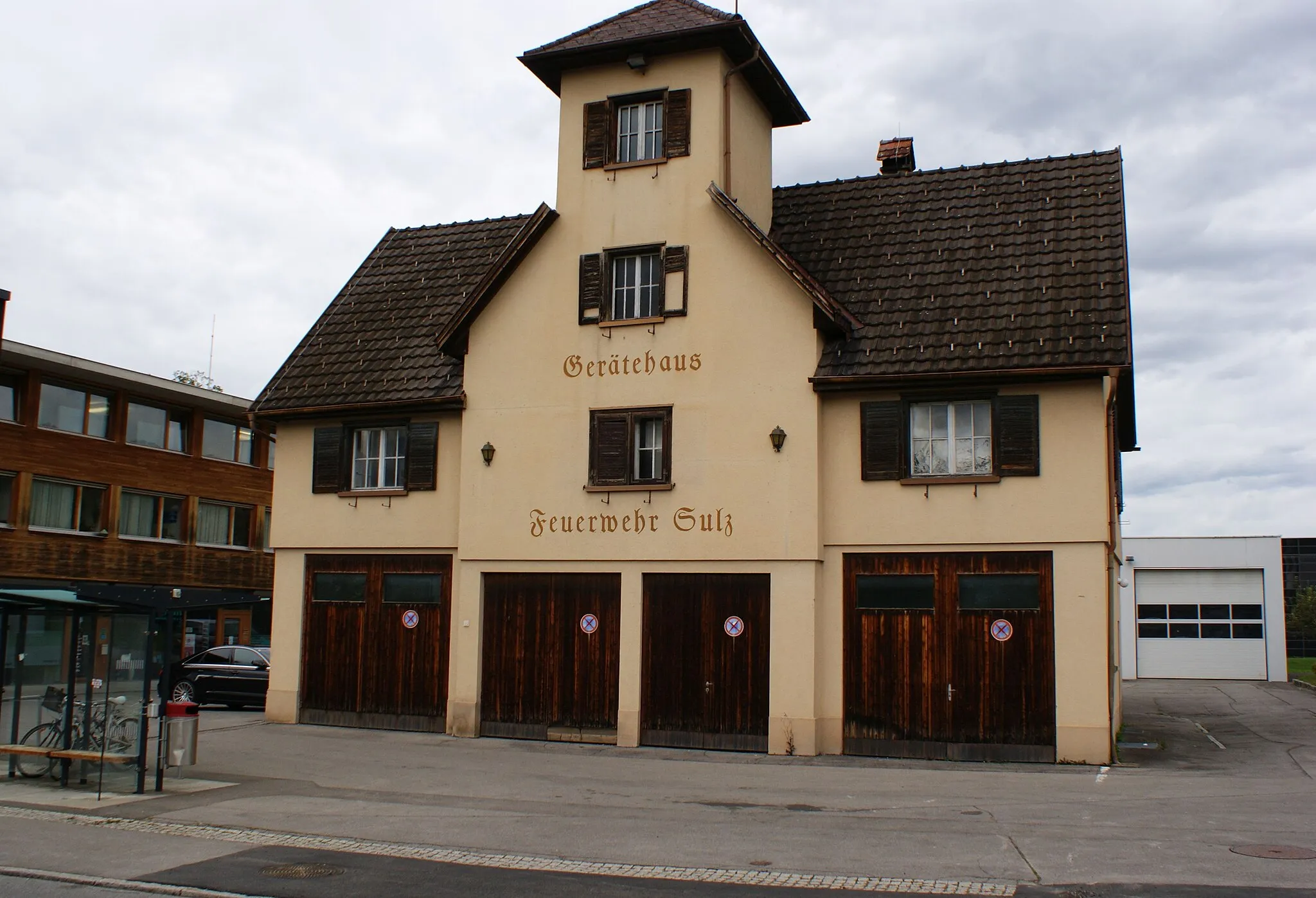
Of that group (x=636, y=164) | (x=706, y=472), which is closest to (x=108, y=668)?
(x=706, y=472)

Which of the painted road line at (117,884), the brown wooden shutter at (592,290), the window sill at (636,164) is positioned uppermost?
the window sill at (636,164)

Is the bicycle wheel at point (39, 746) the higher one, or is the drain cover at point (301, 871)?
the bicycle wheel at point (39, 746)

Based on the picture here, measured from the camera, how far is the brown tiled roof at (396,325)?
Answer: 21.6 m

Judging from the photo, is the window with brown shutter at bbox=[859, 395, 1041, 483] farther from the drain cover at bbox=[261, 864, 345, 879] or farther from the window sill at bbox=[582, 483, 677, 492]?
the drain cover at bbox=[261, 864, 345, 879]

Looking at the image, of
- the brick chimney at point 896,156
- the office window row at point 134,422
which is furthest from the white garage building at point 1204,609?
the office window row at point 134,422

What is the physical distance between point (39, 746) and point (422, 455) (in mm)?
8092

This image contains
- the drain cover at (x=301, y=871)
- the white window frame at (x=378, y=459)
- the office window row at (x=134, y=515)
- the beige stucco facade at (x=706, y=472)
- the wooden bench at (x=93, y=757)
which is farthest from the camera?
the office window row at (x=134, y=515)

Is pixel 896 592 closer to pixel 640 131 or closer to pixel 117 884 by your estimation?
pixel 640 131

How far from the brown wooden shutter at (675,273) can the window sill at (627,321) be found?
142mm

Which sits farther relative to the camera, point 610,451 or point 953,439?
point 610,451

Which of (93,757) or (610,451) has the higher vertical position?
(610,451)

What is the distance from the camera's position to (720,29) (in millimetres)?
19391

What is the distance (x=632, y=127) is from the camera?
67.4ft

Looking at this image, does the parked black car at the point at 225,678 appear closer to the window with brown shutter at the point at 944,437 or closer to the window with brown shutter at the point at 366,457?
the window with brown shutter at the point at 366,457
